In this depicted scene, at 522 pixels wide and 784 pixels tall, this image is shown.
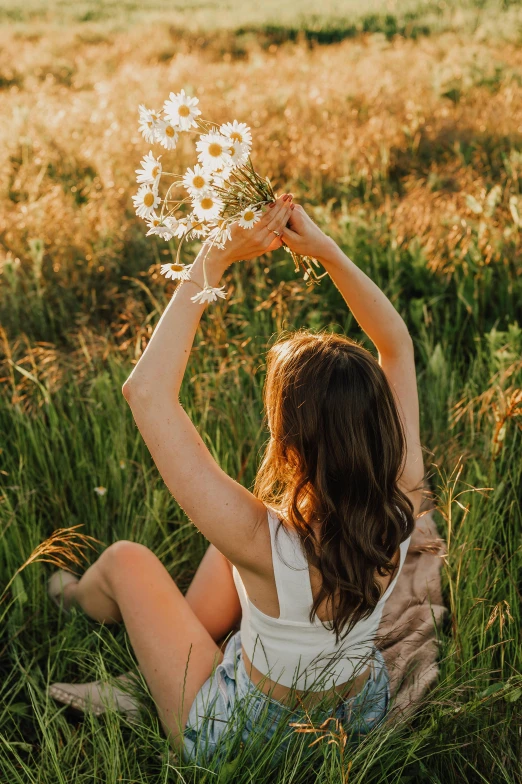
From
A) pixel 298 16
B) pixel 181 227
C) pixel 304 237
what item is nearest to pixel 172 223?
pixel 181 227

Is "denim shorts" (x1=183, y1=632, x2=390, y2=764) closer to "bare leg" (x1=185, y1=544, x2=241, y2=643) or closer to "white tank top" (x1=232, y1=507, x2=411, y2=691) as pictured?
"white tank top" (x1=232, y1=507, x2=411, y2=691)

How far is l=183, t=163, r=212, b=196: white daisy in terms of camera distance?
4.71 ft

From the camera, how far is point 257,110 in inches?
222

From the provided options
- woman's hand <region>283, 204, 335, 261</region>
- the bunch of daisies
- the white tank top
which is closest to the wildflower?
the bunch of daisies

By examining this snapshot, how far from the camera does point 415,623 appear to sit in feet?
7.39

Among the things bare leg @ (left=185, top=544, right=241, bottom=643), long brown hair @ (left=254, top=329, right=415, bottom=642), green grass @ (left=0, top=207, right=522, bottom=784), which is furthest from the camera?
bare leg @ (left=185, top=544, right=241, bottom=643)

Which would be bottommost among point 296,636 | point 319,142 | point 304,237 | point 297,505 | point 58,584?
point 58,584

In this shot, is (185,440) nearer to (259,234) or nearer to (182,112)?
(259,234)

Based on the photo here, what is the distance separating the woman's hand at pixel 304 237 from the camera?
1720 millimetres

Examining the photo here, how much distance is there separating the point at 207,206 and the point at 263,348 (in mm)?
1730

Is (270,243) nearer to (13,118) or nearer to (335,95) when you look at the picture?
(335,95)

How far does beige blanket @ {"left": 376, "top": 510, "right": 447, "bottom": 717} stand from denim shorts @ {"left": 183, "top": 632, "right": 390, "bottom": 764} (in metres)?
Answer: 0.06

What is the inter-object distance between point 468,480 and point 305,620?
107 cm

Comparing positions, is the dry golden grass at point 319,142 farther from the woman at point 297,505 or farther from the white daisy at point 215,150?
the white daisy at point 215,150
